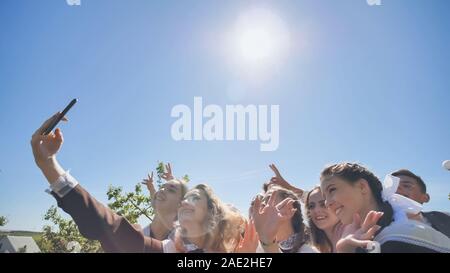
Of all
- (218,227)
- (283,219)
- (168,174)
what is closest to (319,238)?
(283,219)

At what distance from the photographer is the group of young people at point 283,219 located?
304cm

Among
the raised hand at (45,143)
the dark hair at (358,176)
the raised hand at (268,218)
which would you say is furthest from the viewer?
the dark hair at (358,176)

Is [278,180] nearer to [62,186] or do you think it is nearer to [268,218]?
[268,218]

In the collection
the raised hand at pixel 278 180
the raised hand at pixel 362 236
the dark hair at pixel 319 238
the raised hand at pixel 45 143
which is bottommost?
the dark hair at pixel 319 238

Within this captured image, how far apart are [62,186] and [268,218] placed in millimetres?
1753

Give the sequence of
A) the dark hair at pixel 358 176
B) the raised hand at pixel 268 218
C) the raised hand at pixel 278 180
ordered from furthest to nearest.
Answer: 1. the raised hand at pixel 278 180
2. the dark hair at pixel 358 176
3. the raised hand at pixel 268 218

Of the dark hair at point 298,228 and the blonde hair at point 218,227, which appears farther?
the blonde hair at point 218,227

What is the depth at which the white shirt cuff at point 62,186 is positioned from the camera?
10.1 ft

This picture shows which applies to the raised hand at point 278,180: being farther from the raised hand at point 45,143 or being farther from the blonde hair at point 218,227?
the raised hand at point 45,143

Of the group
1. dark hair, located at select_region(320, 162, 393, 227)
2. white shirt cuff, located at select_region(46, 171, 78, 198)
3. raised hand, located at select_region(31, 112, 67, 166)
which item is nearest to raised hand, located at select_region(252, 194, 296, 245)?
dark hair, located at select_region(320, 162, 393, 227)

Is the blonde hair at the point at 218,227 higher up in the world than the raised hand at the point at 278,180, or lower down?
lower down

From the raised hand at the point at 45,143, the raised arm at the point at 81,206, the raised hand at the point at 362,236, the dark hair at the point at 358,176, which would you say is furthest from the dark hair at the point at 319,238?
the raised hand at the point at 45,143
